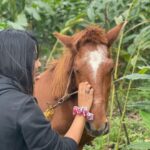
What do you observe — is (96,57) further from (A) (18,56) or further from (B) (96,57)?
(A) (18,56)

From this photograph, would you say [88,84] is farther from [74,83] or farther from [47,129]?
[47,129]

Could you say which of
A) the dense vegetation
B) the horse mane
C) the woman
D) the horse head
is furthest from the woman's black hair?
the horse mane

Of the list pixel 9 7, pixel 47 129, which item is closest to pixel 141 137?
pixel 9 7

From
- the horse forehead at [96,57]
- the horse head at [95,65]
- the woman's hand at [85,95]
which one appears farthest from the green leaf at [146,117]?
the horse forehead at [96,57]

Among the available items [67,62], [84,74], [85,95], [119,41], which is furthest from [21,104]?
[119,41]

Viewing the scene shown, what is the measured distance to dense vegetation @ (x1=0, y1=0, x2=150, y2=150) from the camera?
326cm

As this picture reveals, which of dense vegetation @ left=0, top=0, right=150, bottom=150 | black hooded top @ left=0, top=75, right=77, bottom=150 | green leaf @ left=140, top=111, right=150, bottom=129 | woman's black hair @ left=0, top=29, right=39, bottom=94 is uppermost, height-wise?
woman's black hair @ left=0, top=29, right=39, bottom=94

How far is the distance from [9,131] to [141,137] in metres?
3.23

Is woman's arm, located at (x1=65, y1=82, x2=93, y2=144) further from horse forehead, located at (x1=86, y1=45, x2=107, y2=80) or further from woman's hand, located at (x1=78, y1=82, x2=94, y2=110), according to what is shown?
horse forehead, located at (x1=86, y1=45, x2=107, y2=80)

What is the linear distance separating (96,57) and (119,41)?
434 millimetres

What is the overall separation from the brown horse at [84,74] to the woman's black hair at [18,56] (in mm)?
916

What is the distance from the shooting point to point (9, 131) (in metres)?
2.47

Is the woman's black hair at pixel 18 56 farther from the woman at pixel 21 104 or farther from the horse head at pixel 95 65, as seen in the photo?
the horse head at pixel 95 65

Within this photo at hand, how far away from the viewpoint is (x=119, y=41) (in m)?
4.00
